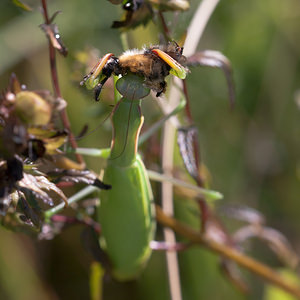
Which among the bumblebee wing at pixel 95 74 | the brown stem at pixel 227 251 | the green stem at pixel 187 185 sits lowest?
the brown stem at pixel 227 251

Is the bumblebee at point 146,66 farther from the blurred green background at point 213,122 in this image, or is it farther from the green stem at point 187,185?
the blurred green background at point 213,122

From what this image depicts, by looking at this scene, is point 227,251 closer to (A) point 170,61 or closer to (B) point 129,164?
(B) point 129,164

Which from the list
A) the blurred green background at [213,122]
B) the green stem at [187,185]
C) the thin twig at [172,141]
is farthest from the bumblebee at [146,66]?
the blurred green background at [213,122]

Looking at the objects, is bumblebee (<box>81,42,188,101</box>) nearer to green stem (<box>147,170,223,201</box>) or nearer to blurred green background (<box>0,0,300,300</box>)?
green stem (<box>147,170,223,201</box>)

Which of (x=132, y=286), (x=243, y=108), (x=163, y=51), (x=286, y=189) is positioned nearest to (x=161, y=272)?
(x=132, y=286)

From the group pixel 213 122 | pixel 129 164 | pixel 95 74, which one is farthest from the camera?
pixel 213 122

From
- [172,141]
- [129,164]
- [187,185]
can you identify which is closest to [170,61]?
[129,164]

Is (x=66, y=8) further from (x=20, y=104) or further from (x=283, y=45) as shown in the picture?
(x=20, y=104)
